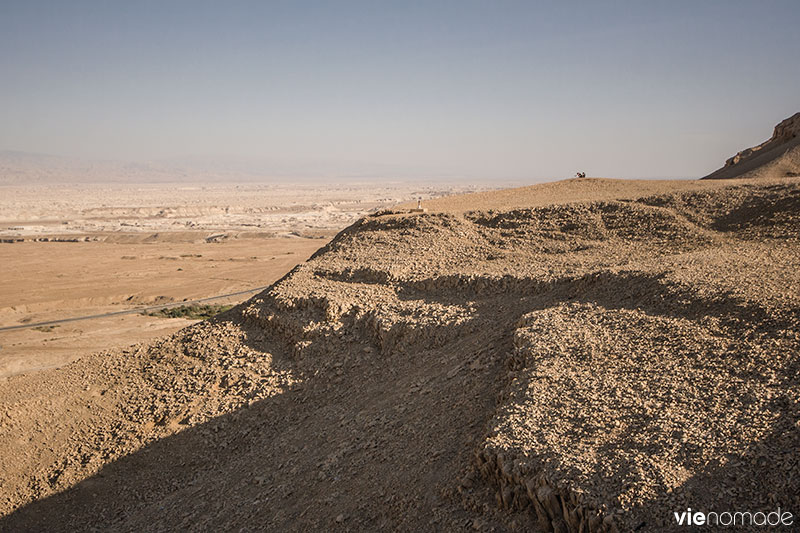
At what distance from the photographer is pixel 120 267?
38.0 metres

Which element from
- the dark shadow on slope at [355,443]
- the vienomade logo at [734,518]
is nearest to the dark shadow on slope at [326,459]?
the dark shadow on slope at [355,443]

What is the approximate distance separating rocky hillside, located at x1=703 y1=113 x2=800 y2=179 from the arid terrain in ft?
71.4

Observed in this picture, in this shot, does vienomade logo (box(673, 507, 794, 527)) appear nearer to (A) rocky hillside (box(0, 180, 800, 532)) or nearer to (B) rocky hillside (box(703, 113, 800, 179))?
(A) rocky hillside (box(0, 180, 800, 532))

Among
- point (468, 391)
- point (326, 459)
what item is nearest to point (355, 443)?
point (326, 459)

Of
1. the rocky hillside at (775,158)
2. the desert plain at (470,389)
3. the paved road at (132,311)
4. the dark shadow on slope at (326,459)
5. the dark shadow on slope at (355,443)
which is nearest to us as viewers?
the desert plain at (470,389)

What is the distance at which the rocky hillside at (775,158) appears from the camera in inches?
768

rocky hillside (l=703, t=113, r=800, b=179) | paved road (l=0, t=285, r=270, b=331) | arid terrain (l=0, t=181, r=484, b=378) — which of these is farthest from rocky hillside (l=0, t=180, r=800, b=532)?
paved road (l=0, t=285, r=270, b=331)

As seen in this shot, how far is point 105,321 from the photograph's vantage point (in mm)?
24719

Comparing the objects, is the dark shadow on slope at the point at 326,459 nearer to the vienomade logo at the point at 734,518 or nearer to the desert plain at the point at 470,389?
the desert plain at the point at 470,389

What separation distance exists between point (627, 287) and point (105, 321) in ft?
73.2

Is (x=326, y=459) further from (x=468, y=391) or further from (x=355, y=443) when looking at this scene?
(x=468, y=391)

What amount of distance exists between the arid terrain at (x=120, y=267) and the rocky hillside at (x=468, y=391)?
9.96 m

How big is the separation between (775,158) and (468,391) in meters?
18.8

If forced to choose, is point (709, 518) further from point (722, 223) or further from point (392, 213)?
point (392, 213)
